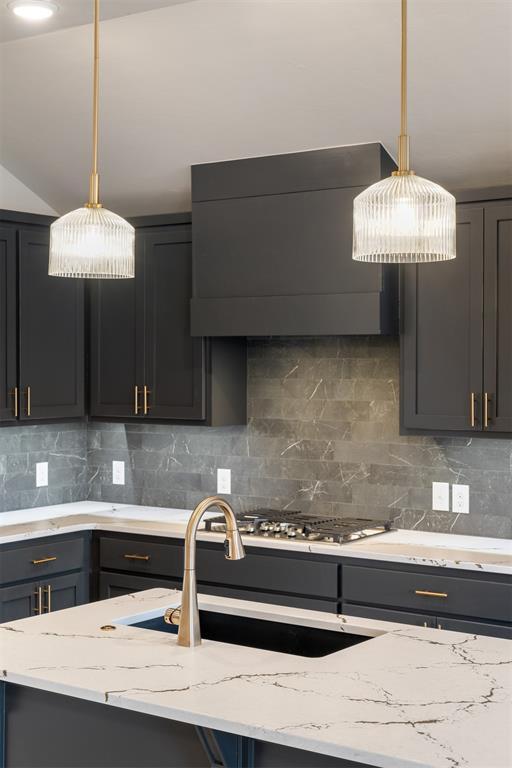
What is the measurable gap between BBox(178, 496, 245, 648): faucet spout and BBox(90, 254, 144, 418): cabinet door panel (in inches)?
96.4

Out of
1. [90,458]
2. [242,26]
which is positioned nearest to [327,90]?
[242,26]

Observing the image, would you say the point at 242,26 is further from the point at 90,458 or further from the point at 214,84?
the point at 90,458

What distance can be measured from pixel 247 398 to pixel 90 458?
1.10 meters

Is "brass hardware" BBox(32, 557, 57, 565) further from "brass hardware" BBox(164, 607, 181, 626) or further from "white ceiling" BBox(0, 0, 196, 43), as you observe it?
"white ceiling" BBox(0, 0, 196, 43)

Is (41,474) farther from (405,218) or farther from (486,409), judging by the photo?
(405,218)

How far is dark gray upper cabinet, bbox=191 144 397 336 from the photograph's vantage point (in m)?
4.08

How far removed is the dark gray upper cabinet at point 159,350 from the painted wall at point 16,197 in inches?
24.2

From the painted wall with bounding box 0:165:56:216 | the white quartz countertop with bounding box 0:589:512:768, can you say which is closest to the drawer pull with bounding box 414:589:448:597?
the white quartz countertop with bounding box 0:589:512:768

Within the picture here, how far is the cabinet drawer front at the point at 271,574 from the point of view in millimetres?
3957

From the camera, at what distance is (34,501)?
16.7 feet

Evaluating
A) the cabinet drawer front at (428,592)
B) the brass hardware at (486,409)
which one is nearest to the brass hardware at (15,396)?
the cabinet drawer front at (428,592)

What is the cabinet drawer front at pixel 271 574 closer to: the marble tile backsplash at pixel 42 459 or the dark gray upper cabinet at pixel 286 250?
the dark gray upper cabinet at pixel 286 250

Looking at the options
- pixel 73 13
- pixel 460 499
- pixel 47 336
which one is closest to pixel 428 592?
pixel 460 499

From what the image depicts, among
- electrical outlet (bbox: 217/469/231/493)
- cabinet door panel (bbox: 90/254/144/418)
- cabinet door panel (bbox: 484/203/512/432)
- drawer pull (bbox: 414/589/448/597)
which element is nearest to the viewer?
drawer pull (bbox: 414/589/448/597)
